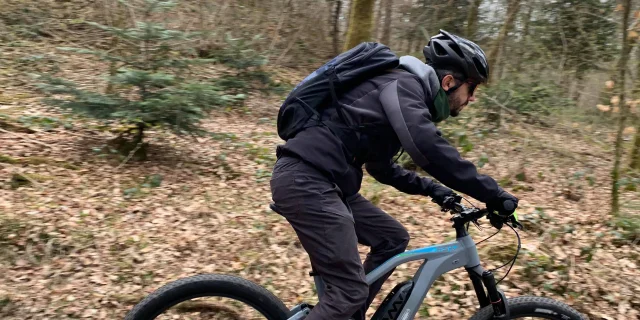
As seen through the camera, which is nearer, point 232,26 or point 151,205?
point 151,205

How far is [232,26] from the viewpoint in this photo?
48.7 feet

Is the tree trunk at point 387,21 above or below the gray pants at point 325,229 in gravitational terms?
below

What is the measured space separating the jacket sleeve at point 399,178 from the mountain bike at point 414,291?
229 mm

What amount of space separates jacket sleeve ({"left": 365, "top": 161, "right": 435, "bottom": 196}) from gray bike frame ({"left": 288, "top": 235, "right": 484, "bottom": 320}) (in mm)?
377

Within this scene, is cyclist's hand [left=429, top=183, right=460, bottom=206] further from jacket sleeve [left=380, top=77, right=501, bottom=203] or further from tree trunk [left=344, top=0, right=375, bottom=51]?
tree trunk [left=344, top=0, right=375, bottom=51]

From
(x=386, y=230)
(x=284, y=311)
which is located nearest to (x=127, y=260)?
(x=284, y=311)

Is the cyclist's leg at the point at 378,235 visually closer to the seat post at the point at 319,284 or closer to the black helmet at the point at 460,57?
the seat post at the point at 319,284

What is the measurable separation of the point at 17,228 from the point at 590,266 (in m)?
5.65

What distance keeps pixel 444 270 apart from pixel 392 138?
88 centimetres

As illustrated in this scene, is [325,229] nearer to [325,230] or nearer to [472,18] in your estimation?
[325,230]

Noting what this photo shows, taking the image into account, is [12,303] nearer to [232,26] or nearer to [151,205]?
[151,205]

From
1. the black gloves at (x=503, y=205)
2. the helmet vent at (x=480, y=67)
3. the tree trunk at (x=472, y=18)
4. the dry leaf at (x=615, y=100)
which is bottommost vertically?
the tree trunk at (x=472, y=18)

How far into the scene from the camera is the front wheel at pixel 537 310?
2.79m

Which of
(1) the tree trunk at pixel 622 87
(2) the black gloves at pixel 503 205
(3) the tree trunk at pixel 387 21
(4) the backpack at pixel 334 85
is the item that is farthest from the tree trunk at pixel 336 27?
(2) the black gloves at pixel 503 205
